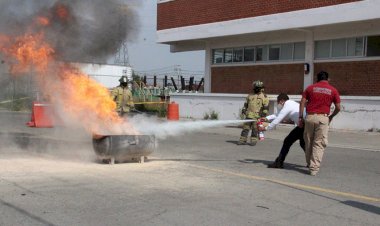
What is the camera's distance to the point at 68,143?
11.9m

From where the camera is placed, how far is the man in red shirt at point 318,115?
7.88m

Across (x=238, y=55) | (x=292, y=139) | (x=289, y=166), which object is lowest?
(x=289, y=166)

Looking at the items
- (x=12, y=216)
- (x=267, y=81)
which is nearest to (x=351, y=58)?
(x=267, y=81)

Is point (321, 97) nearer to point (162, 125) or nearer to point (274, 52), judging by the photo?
point (162, 125)

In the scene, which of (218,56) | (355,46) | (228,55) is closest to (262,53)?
(228,55)

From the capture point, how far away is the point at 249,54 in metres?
22.5

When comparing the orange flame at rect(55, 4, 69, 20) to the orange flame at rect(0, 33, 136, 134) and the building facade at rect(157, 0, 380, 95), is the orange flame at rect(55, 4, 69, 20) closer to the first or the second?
the orange flame at rect(0, 33, 136, 134)

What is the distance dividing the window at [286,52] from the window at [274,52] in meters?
0.24

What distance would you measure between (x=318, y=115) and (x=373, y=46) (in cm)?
1112

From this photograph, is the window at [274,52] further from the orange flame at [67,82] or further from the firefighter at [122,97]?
the orange flame at [67,82]

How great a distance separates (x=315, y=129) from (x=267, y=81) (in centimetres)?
1379

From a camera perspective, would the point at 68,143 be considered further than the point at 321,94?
Yes

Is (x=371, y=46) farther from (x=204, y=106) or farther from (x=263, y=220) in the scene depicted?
(x=263, y=220)

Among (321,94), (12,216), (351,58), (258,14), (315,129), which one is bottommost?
(12,216)
